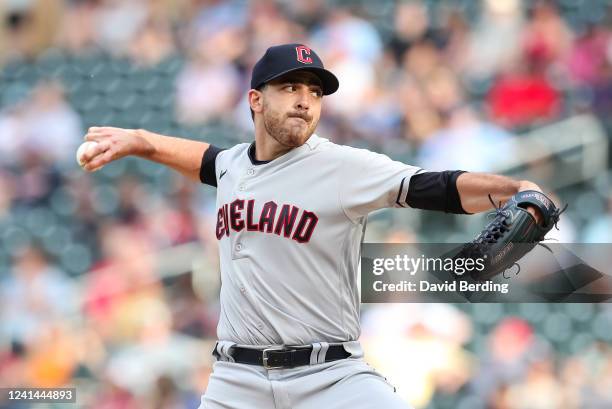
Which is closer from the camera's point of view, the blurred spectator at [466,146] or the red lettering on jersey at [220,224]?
the red lettering on jersey at [220,224]

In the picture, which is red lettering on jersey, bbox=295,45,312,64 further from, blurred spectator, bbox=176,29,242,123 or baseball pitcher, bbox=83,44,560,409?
blurred spectator, bbox=176,29,242,123

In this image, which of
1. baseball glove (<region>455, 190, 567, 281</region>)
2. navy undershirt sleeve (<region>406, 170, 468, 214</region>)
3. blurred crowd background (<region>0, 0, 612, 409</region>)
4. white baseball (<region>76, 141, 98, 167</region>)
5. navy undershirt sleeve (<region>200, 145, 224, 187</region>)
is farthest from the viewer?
blurred crowd background (<region>0, 0, 612, 409</region>)

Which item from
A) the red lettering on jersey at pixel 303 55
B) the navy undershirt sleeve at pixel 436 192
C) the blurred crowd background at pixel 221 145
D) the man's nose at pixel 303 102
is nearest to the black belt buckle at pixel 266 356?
the navy undershirt sleeve at pixel 436 192

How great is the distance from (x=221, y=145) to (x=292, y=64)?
8.39ft

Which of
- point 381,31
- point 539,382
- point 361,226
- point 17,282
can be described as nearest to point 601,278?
point 539,382

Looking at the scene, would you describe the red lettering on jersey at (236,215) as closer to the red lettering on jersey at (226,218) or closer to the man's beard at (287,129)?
the red lettering on jersey at (226,218)

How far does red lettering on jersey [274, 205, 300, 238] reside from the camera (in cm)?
261

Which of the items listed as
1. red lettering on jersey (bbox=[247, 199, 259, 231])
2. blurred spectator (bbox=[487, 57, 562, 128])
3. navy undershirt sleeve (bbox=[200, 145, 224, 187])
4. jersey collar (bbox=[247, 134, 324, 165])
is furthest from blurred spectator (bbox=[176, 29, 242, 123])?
red lettering on jersey (bbox=[247, 199, 259, 231])

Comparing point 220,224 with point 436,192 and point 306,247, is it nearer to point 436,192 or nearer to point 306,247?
point 306,247

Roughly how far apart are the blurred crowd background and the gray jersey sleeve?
2175 millimetres

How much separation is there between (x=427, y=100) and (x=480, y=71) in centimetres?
35

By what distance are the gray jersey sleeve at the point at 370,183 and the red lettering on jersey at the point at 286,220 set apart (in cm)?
14

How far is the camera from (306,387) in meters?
2.51

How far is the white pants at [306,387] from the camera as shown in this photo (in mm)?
2471
